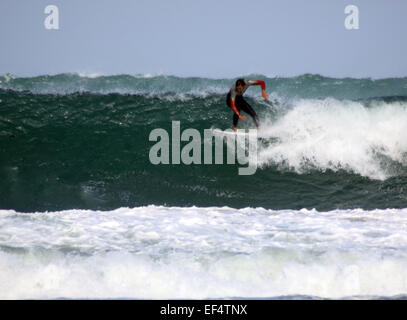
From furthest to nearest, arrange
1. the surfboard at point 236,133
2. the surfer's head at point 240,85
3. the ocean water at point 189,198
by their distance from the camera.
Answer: the surfboard at point 236,133
the surfer's head at point 240,85
the ocean water at point 189,198

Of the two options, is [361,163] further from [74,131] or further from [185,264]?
[74,131]

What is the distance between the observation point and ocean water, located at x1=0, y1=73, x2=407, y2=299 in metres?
3.83

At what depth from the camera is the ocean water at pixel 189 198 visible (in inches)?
151

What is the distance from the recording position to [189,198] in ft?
21.8

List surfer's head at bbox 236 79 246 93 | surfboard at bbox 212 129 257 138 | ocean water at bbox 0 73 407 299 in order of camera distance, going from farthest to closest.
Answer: surfboard at bbox 212 129 257 138
surfer's head at bbox 236 79 246 93
ocean water at bbox 0 73 407 299

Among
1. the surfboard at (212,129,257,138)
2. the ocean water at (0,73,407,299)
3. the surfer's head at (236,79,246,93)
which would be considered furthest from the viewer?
the surfboard at (212,129,257,138)

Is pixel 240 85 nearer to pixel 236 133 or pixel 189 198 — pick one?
pixel 236 133

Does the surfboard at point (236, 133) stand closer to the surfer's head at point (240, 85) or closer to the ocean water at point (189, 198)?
the ocean water at point (189, 198)

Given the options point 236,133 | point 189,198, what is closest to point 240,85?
point 236,133

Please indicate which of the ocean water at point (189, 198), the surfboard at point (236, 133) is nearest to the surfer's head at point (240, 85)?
the surfboard at point (236, 133)

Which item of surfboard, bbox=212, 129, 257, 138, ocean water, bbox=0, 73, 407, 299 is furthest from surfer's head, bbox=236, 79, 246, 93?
ocean water, bbox=0, 73, 407, 299

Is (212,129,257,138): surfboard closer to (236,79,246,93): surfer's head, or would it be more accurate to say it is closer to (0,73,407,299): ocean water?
(0,73,407,299): ocean water

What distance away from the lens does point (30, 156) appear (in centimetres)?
777

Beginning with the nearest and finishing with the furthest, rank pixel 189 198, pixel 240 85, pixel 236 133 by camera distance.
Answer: pixel 189 198
pixel 240 85
pixel 236 133
